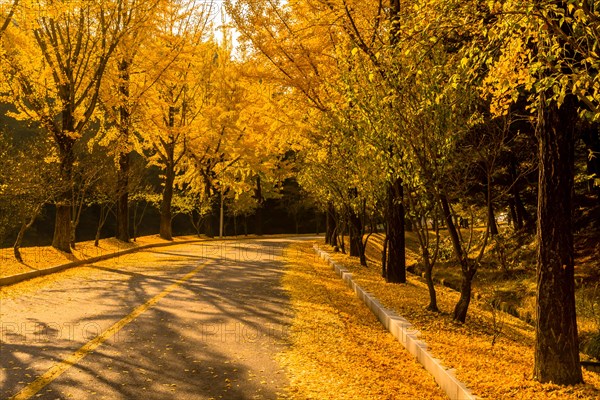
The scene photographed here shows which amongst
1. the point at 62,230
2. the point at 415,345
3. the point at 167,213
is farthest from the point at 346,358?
the point at 167,213

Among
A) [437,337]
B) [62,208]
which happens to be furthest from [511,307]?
[62,208]

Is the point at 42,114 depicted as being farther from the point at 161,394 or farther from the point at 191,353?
the point at 161,394

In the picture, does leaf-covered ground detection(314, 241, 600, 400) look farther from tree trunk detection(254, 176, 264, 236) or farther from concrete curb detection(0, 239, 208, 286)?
tree trunk detection(254, 176, 264, 236)

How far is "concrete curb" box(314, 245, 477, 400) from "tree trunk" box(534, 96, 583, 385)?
36.6 inches

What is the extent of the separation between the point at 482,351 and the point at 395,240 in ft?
21.0

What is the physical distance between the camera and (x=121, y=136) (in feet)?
72.9

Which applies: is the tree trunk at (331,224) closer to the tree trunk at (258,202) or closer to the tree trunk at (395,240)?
the tree trunk at (395,240)

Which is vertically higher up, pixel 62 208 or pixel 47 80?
pixel 47 80

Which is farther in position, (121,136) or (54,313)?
(121,136)

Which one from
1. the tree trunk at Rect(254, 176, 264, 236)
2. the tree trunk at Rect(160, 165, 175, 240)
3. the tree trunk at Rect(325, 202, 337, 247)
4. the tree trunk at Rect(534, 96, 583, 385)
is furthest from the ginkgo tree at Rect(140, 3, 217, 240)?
the tree trunk at Rect(534, 96, 583, 385)

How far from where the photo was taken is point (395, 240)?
44.0 feet

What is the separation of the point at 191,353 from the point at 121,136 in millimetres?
16715

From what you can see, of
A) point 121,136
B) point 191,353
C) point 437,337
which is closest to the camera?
point 191,353

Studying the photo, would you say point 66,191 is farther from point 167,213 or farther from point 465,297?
point 465,297
